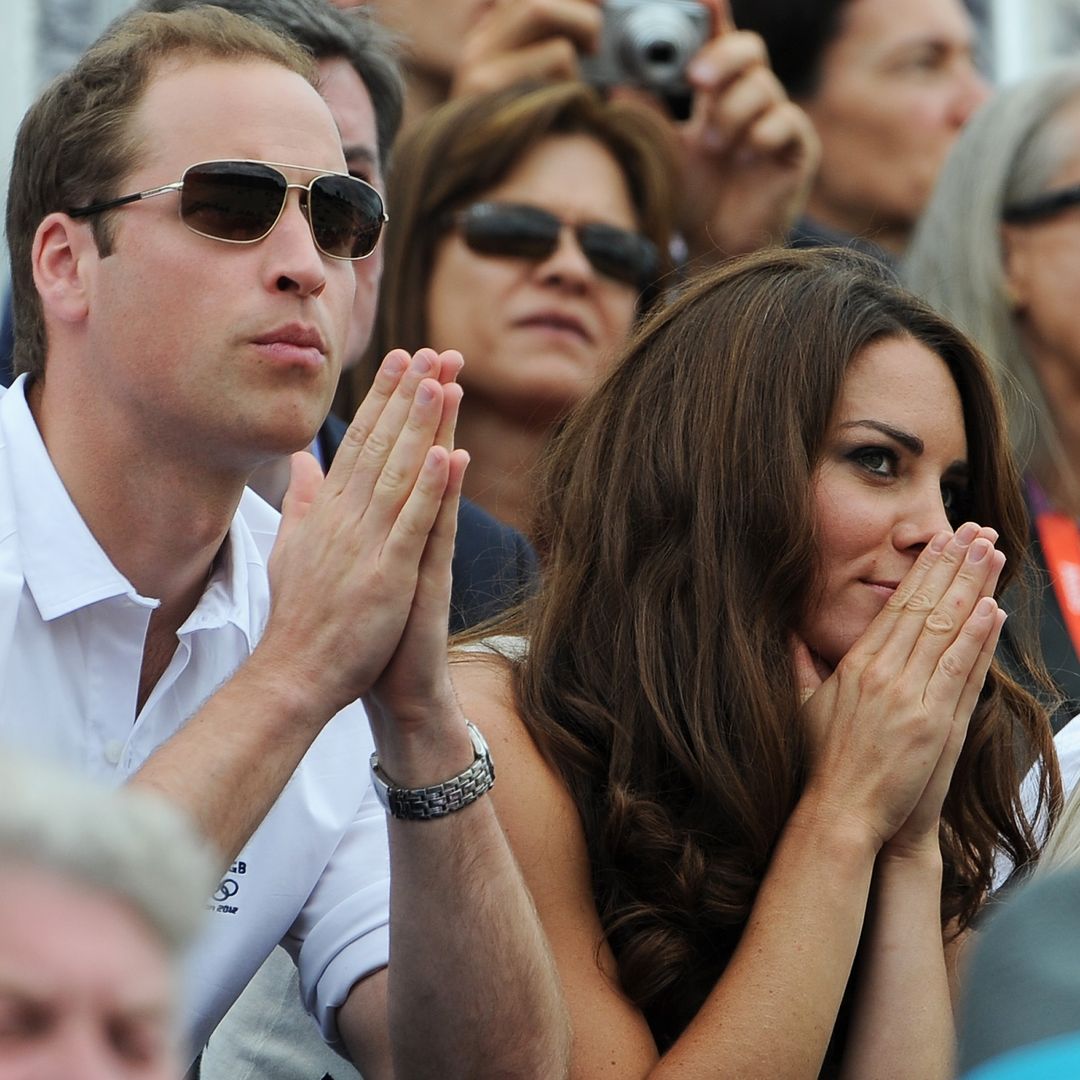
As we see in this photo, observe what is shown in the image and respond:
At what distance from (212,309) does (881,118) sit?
9.66 feet

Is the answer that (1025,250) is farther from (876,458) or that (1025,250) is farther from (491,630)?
(491,630)

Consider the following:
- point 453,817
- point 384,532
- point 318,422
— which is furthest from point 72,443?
point 453,817

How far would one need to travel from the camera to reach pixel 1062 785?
3318 millimetres

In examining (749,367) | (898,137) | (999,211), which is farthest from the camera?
(898,137)

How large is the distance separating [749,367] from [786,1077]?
3.61 ft

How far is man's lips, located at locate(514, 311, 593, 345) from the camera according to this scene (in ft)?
Answer: 13.7

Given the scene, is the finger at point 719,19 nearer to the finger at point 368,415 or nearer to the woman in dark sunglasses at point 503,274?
the woman in dark sunglasses at point 503,274

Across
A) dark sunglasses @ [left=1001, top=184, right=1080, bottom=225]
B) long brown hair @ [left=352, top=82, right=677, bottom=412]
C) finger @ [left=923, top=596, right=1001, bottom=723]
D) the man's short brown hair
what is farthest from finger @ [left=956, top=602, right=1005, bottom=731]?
dark sunglasses @ [left=1001, top=184, right=1080, bottom=225]

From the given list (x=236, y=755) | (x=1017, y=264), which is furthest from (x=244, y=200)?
(x=1017, y=264)

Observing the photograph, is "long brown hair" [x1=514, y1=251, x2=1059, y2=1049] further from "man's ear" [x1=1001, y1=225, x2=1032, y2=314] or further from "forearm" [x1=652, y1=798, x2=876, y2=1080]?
"man's ear" [x1=1001, y1=225, x2=1032, y2=314]

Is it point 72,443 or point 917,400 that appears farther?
point 917,400

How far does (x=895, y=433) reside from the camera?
3137 mm

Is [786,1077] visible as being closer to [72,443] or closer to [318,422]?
[318,422]

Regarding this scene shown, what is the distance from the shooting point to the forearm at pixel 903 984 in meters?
2.78
